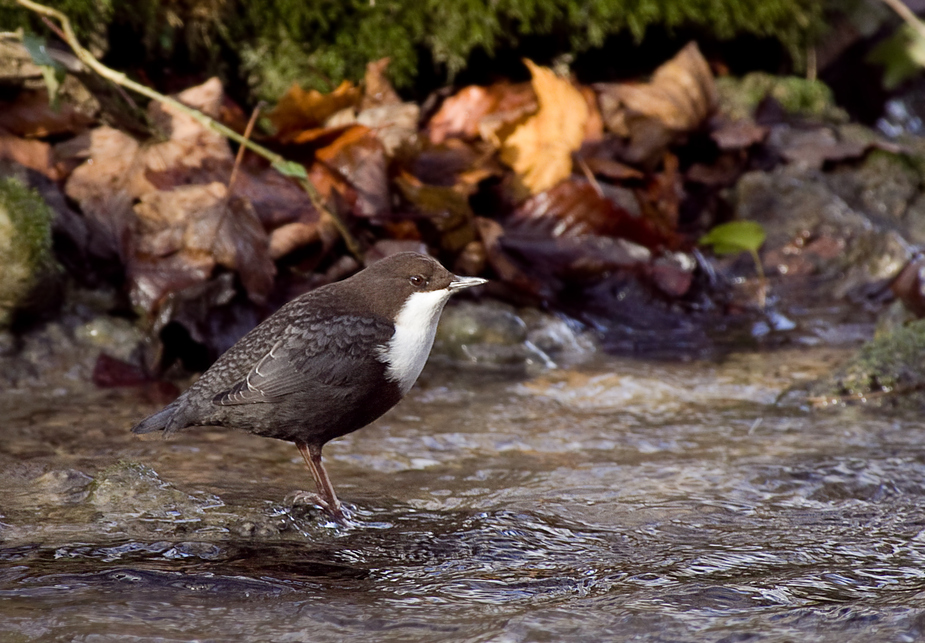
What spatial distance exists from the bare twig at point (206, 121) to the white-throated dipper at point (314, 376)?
3.79 feet

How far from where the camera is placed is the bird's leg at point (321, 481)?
3.17 meters

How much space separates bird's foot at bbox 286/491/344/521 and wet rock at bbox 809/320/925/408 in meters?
2.30

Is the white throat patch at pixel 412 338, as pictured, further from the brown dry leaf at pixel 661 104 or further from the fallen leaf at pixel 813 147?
the fallen leaf at pixel 813 147

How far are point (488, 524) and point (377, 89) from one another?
11.6ft

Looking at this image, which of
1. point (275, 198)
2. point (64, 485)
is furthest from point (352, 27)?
point (64, 485)

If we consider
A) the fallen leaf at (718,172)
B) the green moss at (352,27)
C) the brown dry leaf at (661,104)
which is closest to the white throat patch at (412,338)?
the green moss at (352,27)

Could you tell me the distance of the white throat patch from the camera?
3.40 m

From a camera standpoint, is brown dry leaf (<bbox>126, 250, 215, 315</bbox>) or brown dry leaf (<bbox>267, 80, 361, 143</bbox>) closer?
brown dry leaf (<bbox>126, 250, 215, 315</bbox>)

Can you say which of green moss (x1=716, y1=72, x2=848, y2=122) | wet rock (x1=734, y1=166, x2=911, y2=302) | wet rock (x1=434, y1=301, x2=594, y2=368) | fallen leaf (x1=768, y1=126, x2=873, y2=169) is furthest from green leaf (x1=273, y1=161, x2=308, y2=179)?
green moss (x1=716, y1=72, x2=848, y2=122)

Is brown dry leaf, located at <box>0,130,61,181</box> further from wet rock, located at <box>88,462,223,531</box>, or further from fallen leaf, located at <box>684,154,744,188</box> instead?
fallen leaf, located at <box>684,154,744,188</box>

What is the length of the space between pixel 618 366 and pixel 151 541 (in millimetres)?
2793

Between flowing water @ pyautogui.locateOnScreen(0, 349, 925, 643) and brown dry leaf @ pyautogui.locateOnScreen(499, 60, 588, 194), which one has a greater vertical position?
brown dry leaf @ pyautogui.locateOnScreen(499, 60, 588, 194)

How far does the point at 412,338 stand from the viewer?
3.48 metres

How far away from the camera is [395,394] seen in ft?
11.2
